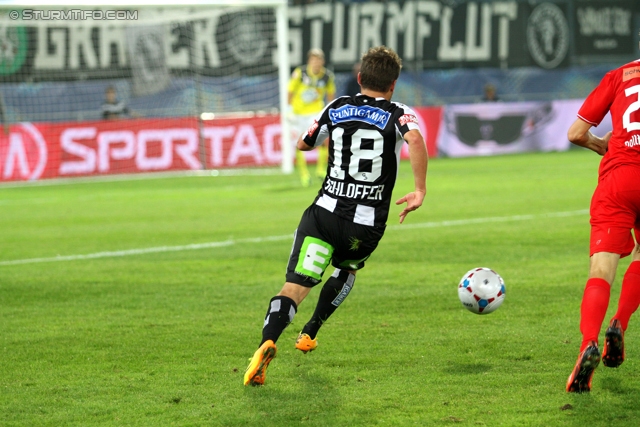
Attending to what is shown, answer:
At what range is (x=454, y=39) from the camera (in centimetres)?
2859

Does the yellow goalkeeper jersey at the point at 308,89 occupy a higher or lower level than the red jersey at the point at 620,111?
lower

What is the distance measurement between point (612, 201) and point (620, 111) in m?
0.48

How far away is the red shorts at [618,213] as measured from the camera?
485cm

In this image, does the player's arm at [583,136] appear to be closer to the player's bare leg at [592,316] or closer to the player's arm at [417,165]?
the player's bare leg at [592,316]

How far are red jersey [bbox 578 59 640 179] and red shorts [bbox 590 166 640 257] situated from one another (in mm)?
88

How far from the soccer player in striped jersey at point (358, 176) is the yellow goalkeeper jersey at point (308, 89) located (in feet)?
40.9

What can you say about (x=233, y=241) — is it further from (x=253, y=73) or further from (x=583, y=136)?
(x=253, y=73)

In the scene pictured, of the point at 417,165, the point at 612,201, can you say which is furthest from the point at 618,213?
the point at 417,165

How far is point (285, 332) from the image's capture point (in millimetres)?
6391

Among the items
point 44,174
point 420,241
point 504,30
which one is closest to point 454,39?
point 504,30

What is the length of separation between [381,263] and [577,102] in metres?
18.6

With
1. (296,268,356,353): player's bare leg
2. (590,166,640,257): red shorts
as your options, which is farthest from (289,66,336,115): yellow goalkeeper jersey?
(590,166,640,257): red shorts

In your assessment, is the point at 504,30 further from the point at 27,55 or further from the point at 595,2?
the point at 27,55

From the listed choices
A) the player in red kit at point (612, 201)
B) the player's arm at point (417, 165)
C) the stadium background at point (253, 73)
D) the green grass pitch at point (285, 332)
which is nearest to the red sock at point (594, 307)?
the player in red kit at point (612, 201)
